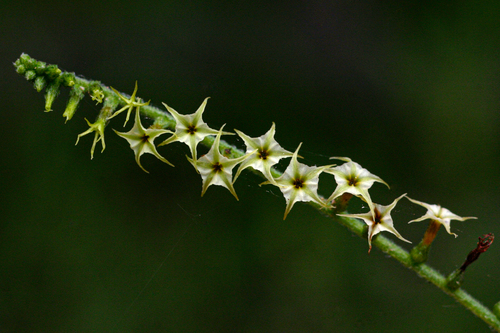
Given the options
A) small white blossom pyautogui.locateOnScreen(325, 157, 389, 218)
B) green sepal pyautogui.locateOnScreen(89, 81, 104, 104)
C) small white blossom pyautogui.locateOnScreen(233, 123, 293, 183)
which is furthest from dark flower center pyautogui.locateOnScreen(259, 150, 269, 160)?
green sepal pyautogui.locateOnScreen(89, 81, 104, 104)

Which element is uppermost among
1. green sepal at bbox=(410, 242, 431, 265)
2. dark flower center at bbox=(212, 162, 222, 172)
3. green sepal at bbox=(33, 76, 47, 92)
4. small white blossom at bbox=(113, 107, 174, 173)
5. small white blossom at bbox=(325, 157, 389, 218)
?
small white blossom at bbox=(325, 157, 389, 218)

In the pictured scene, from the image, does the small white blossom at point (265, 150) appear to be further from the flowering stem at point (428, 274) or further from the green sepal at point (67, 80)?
the green sepal at point (67, 80)

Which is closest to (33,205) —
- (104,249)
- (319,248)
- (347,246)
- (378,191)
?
(104,249)

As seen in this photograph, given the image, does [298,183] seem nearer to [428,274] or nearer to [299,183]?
[299,183]

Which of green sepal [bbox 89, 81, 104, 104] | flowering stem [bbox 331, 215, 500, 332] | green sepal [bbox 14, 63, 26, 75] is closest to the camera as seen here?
green sepal [bbox 14, 63, 26, 75]

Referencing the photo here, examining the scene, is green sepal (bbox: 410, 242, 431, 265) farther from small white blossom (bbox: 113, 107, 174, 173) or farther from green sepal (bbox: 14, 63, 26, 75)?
green sepal (bbox: 14, 63, 26, 75)

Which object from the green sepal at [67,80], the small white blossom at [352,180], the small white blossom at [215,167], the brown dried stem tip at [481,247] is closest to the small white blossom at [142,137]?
the small white blossom at [215,167]

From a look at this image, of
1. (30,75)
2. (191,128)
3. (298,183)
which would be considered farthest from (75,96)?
(298,183)

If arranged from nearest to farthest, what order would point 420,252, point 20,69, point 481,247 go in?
point 20,69, point 481,247, point 420,252

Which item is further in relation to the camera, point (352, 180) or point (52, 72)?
point (352, 180)
